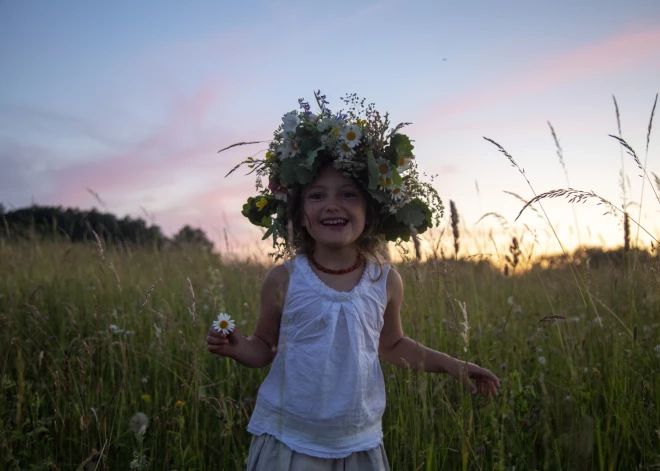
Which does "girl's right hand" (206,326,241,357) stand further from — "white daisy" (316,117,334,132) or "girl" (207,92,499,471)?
"white daisy" (316,117,334,132)

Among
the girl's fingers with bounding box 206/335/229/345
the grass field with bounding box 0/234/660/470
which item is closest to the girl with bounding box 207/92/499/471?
the girl's fingers with bounding box 206/335/229/345

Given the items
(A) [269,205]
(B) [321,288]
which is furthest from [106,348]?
(B) [321,288]

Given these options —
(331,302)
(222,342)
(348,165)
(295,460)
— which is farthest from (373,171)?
(295,460)

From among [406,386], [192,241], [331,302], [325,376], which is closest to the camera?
[325,376]

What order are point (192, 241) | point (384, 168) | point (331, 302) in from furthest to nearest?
point (192, 241) < point (384, 168) < point (331, 302)

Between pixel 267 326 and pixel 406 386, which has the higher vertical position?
pixel 267 326

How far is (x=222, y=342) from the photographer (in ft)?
7.41

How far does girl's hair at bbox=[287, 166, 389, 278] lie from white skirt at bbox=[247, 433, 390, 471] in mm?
891

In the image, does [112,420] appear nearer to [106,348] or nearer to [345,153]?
[106,348]

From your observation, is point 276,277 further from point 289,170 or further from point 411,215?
point 411,215

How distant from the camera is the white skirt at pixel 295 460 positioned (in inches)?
90.1

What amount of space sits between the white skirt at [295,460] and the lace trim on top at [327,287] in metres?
0.67

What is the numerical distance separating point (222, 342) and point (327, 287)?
543 mm

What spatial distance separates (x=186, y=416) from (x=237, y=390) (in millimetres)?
463
